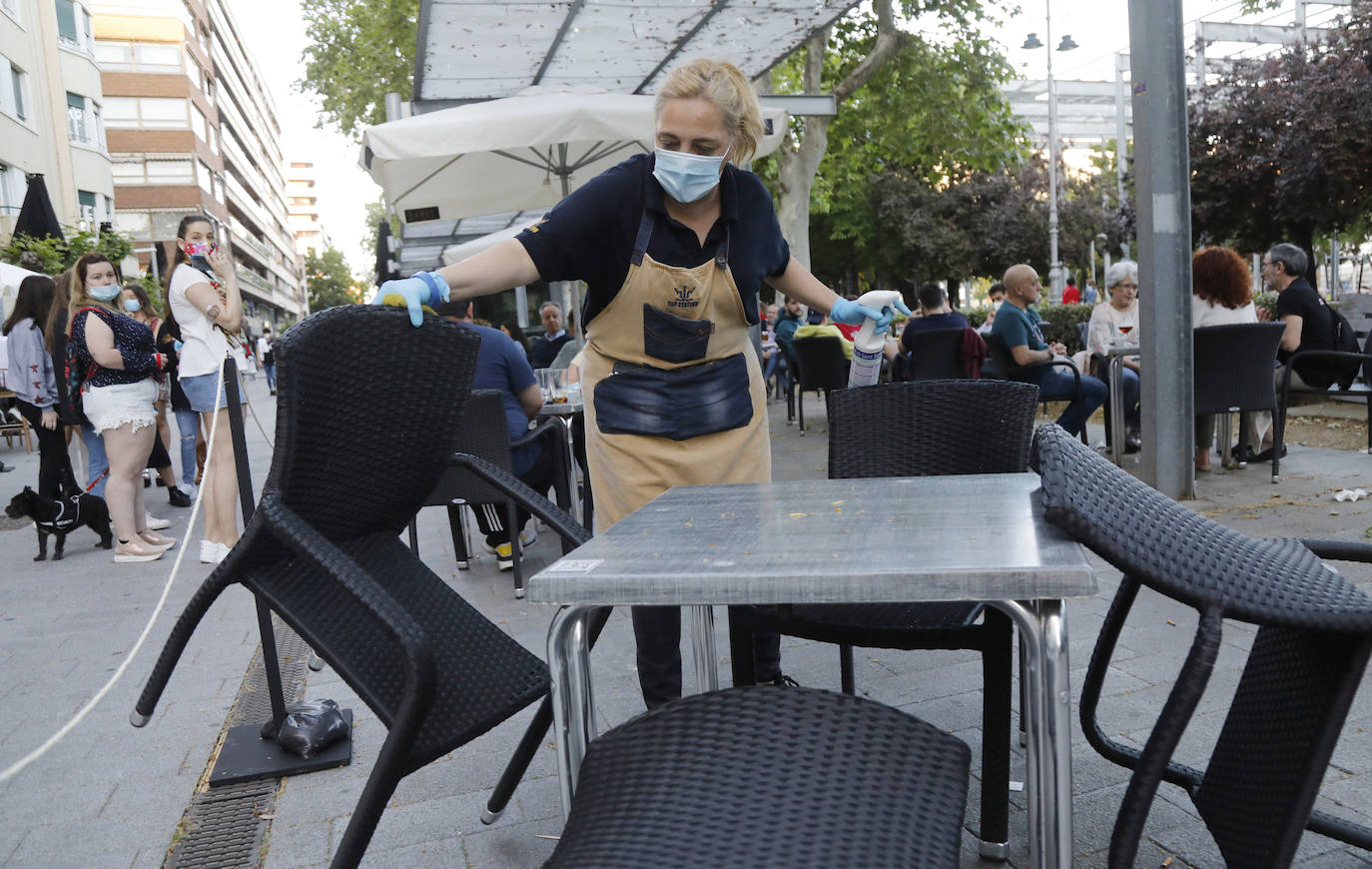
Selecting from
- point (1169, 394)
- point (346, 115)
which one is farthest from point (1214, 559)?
point (346, 115)

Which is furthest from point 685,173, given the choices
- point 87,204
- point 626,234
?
point 87,204

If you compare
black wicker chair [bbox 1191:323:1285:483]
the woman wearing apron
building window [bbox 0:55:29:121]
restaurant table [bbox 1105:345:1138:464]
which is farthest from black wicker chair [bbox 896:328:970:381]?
building window [bbox 0:55:29:121]

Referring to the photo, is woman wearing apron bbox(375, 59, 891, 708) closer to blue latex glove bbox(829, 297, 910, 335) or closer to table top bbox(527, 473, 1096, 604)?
blue latex glove bbox(829, 297, 910, 335)

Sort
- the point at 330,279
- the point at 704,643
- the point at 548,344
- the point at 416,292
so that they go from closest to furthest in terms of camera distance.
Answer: the point at 416,292
the point at 704,643
the point at 548,344
the point at 330,279

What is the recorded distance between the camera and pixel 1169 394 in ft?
19.6

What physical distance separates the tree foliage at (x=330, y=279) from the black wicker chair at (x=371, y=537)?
4152 inches

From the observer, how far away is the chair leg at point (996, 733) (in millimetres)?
2279

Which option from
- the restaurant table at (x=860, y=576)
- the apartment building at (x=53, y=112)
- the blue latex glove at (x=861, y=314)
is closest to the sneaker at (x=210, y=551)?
the blue latex glove at (x=861, y=314)

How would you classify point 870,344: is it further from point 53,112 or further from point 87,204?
point 87,204

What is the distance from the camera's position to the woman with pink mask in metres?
5.75

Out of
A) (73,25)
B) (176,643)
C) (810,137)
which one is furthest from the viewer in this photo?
(73,25)

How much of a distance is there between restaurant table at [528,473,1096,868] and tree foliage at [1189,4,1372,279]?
18.0 metres

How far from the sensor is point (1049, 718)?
1452 mm

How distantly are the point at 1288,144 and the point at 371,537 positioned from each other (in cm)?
2133
